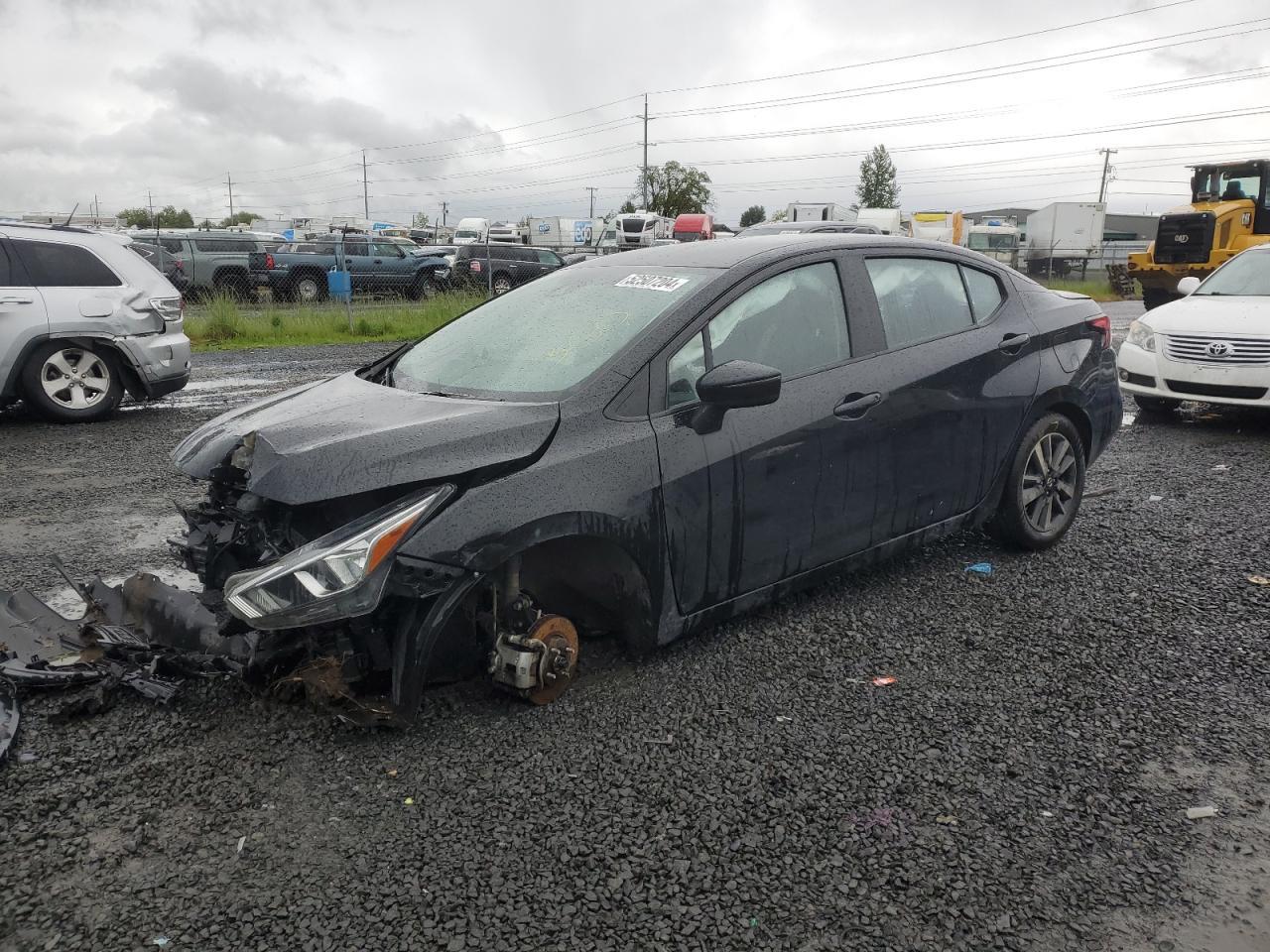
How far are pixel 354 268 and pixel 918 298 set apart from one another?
22.6m

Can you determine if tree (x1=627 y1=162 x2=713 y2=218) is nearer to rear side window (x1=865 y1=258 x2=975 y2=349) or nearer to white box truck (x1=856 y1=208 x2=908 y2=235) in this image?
white box truck (x1=856 y1=208 x2=908 y2=235)

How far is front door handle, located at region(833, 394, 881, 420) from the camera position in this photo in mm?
3959

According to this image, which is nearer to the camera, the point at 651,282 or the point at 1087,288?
the point at 651,282

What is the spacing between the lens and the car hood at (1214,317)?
8.37 metres

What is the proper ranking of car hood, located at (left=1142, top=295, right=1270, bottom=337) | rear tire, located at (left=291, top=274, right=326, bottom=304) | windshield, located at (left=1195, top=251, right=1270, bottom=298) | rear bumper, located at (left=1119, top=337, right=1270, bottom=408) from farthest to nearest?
rear tire, located at (left=291, top=274, right=326, bottom=304) < windshield, located at (left=1195, top=251, right=1270, bottom=298) < car hood, located at (left=1142, top=295, right=1270, bottom=337) < rear bumper, located at (left=1119, top=337, right=1270, bottom=408)

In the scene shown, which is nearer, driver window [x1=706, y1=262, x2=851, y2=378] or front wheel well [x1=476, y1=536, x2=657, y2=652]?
front wheel well [x1=476, y1=536, x2=657, y2=652]

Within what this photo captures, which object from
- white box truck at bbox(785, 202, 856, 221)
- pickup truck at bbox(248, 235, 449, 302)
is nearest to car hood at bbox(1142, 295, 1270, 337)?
pickup truck at bbox(248, 235, 449, 302)

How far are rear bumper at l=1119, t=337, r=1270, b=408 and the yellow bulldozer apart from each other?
14180mm

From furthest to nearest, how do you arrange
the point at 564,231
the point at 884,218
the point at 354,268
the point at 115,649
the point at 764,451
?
the point at 564,231 → the point at 884,218 → the point at 354,268 → the point at 764,451 → the point at 115,649

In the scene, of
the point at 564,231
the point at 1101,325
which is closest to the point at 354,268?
the point at 1101,325

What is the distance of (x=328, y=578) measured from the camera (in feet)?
9.55

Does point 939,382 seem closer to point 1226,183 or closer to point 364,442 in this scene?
point 364,442

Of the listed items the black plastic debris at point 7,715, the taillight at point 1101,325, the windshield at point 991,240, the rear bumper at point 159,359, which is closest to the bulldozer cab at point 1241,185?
A: the windshield at point 991,240

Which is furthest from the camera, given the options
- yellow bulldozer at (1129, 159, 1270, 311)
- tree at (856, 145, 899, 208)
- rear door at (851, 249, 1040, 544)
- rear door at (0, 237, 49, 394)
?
tree at (856, 145, 899, 208)
